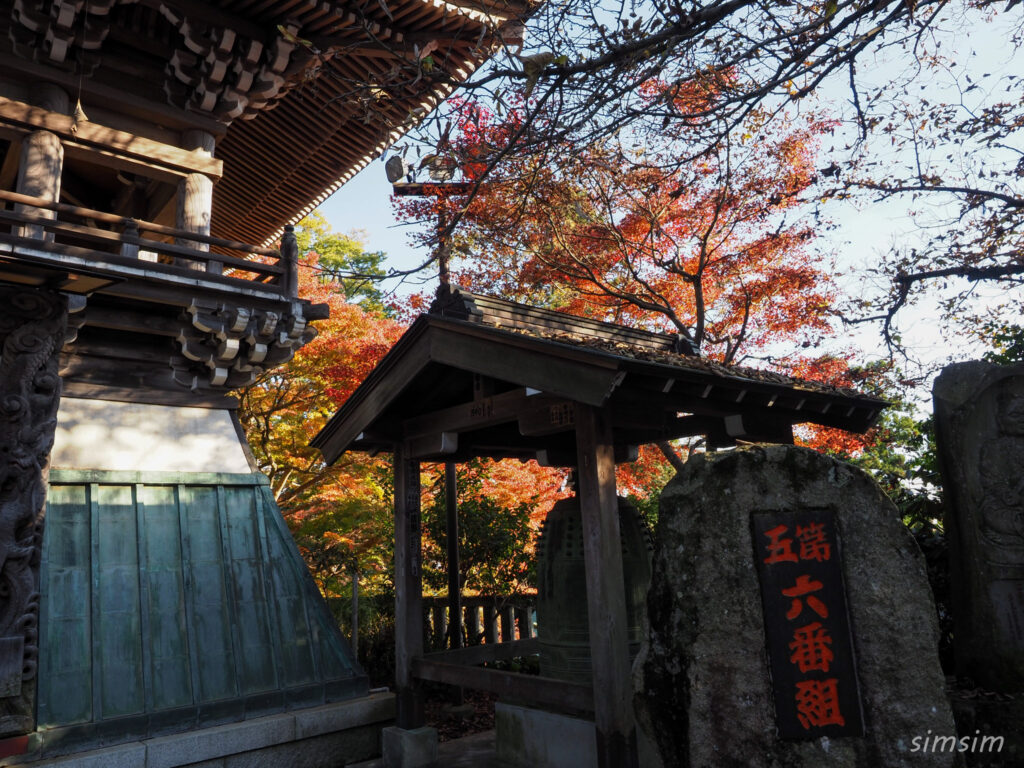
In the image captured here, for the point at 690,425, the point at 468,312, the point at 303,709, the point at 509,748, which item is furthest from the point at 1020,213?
the point at 303,709

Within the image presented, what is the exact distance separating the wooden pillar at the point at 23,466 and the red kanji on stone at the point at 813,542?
20.6 feet

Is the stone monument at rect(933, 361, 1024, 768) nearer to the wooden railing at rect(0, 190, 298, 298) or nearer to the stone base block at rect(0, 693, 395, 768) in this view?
the stone base block at rect(0, 693, 395, 768)

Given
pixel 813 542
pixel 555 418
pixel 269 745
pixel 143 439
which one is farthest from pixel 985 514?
pixel 143 439

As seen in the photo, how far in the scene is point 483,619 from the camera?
35.4 feet

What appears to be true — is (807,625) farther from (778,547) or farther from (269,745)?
(269,745)

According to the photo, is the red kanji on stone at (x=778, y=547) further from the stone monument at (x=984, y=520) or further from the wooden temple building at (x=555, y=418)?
the stone monument at (x=984, y=520)

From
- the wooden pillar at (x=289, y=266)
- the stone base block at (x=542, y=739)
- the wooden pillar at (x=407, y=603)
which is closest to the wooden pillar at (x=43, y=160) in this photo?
the wooden pillar at (x=289, y=266)

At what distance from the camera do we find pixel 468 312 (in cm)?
677

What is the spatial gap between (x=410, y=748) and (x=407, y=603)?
4.55 feet

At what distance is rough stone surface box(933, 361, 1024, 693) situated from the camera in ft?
17.4

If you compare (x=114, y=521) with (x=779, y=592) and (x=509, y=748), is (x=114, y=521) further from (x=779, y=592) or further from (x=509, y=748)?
(x=779, y=592)

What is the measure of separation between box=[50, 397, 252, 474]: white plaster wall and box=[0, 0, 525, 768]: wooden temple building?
2cm

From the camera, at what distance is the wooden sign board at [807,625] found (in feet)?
11.9

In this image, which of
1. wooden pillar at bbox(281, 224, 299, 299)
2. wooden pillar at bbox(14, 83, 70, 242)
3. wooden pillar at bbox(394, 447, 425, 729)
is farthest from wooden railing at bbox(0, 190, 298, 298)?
wooden pillar at bbox(394, 447, 425, 729)
